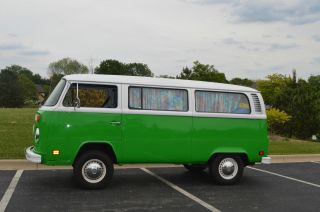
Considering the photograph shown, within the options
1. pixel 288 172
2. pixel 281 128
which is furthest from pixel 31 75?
pixel 288 172

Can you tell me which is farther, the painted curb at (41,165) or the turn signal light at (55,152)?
the painted curb at (41,165)

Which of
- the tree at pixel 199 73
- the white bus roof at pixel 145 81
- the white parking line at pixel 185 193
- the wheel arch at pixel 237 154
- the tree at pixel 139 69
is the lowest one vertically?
the white parking line at pixel 185 193

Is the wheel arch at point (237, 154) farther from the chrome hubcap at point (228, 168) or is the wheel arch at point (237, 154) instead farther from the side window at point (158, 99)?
the side window at point (158, 99)

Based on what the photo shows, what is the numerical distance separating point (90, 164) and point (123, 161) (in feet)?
2.02

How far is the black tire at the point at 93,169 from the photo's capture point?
8.32 metres

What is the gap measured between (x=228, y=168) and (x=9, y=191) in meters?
4.26

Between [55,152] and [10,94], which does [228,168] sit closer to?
[55,152]

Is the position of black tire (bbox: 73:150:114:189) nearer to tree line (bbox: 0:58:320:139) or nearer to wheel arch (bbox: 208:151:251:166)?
wheel arch (bbox: 208:151:251:166)

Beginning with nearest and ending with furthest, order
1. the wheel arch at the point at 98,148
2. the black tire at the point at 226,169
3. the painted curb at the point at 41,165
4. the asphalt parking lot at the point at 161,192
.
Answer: the asphalt parking lot at the point at 161,192, the wheel arch at the point at 98,148, the black tire at the point at 226,169, the painted curb at the point at 41,165

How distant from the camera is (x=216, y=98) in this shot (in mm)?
9273

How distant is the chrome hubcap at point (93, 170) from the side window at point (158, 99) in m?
1.21

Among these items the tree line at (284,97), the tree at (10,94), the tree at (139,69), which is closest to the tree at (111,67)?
the tree line at (284,97)

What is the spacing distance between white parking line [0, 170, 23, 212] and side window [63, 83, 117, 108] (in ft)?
5.95

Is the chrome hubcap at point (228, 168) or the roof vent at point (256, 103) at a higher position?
the roof vent at point (256, 103)
